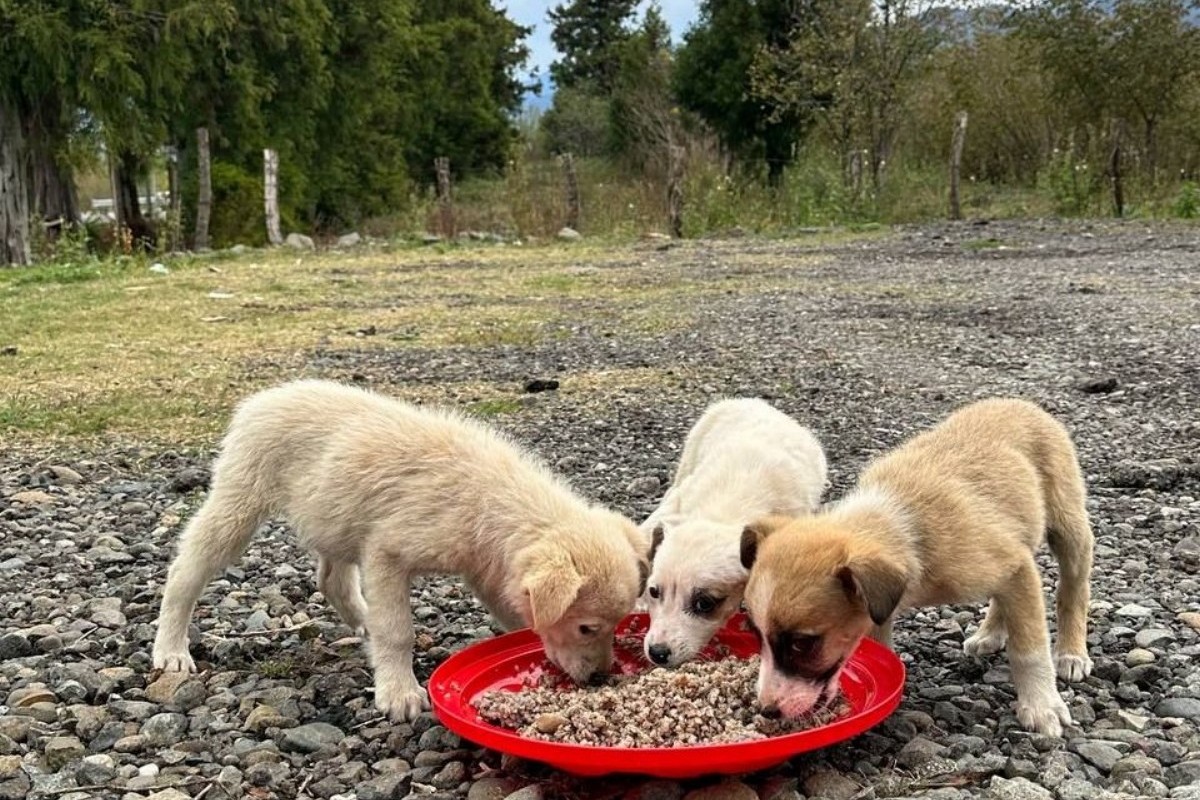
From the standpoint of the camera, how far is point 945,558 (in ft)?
12.2

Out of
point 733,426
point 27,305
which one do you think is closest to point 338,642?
point 733,426

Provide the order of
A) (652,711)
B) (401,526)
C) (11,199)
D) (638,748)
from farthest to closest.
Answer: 1. (11,199)
2. (401,526)
3. (652,711)
4. (638,748)

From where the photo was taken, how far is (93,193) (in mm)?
51500

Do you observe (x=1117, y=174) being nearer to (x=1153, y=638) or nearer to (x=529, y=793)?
(x=1153, y=638)

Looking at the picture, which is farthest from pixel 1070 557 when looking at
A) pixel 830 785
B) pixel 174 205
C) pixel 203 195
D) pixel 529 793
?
pixel 174 205

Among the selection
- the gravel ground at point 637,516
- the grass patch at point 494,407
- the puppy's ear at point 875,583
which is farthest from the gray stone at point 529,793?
the grass patch at point 494,407

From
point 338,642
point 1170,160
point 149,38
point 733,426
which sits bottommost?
point 338,642

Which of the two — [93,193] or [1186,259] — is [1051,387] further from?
[93,193]

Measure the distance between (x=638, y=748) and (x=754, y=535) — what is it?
0.85 metres

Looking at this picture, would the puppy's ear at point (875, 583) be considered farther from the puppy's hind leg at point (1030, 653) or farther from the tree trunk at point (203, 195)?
the tree trunk at point (203, 195)

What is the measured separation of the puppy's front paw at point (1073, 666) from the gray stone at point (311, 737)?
2.29 m

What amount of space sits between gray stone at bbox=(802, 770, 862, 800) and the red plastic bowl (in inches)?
3.8

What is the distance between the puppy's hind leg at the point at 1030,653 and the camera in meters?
3.64

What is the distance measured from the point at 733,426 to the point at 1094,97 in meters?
25.4
